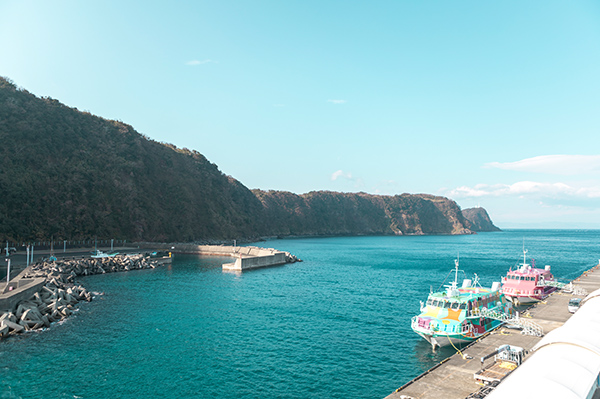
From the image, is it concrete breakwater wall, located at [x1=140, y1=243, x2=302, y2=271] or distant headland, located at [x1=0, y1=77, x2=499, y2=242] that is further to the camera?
distant headland, located at [x1=0, y1=77, x2=499, y2=242]

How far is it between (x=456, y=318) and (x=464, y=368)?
9.72m

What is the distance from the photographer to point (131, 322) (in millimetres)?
36906

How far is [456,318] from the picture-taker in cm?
3119

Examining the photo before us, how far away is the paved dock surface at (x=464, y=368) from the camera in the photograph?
1895 cm

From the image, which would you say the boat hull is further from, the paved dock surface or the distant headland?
the distant headland

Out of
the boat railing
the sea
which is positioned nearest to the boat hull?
the sea

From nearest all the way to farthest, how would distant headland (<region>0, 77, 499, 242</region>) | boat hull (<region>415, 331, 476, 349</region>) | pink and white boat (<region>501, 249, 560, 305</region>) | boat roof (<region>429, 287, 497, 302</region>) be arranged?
1. boat hull (<region>415, 331, 476, 349</region>)
2. boat roof (<region>429, 287, 497, 302</region>)
3. pink and white boat (<region>501, 249, 560, 305</region>)
4. distant headland (<region>0, 77, 499, 242</region>)

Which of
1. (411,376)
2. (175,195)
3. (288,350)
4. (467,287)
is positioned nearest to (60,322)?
(288,350)

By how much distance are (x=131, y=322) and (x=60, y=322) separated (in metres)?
6.65

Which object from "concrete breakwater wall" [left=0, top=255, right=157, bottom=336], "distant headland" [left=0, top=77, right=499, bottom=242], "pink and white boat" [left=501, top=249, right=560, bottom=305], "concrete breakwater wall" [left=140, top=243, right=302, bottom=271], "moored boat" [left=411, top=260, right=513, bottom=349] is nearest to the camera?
"moored boat" [left=411, top=260, right=513, bottom=349]

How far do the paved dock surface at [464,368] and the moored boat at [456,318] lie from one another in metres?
1.93

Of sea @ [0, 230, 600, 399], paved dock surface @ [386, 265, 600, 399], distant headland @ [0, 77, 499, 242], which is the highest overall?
distant headland @ [0, 77, 499, 242]

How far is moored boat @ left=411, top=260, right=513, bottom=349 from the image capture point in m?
30.3

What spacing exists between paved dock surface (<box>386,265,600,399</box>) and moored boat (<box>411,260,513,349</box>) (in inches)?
75.9
